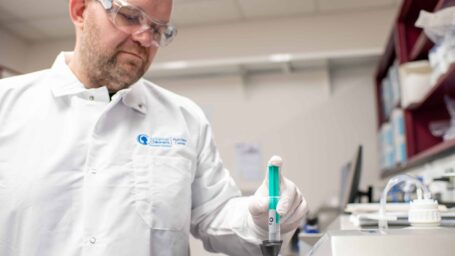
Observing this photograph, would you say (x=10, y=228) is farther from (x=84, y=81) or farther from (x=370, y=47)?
(x=370, y=47)

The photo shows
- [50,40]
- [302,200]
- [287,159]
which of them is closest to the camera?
[302,200]

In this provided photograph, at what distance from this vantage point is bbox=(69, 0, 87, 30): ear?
50.4 inches

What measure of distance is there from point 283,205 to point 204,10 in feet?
10.0

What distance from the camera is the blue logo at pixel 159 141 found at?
1.19 meters

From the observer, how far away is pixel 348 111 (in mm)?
3781

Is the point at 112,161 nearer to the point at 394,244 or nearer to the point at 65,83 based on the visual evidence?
the point at 65,83

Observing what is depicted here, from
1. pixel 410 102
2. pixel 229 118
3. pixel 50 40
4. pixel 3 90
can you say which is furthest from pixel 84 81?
pixel 50 40

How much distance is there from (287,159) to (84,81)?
9.22 feet

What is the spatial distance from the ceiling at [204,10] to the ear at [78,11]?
2.26 metres

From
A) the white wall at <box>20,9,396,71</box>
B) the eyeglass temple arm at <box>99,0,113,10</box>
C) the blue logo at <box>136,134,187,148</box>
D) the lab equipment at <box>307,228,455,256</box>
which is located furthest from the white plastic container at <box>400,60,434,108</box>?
the lab equipment at <box>307,228,455,256</box>

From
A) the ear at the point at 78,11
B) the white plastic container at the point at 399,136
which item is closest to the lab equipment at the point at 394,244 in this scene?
the ear at the point at 78,11

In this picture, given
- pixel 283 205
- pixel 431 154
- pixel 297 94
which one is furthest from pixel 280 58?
pixel 283 205

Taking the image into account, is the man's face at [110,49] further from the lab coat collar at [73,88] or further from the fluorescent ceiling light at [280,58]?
the fluorescent ceiling light at [280,58]

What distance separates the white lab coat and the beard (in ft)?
0.15
